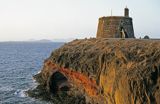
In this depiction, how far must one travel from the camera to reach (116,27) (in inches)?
1902

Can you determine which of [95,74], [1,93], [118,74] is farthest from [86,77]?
[1,93]

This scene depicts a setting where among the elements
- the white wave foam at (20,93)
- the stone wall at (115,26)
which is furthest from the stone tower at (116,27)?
the white wave foam at (20,93)

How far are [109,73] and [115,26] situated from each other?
20.0 meters

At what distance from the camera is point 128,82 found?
24.6 m

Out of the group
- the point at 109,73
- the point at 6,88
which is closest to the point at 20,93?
the point at 6,88

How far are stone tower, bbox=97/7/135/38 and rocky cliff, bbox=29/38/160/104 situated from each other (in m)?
8.01

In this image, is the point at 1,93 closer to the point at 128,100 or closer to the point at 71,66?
the point at 71,66

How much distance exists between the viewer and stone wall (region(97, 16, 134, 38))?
158 ft

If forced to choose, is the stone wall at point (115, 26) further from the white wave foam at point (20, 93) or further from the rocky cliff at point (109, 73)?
the white wave foam at point (20, 93)

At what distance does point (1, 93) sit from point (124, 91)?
25.7 meters

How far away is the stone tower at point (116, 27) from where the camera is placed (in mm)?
48188

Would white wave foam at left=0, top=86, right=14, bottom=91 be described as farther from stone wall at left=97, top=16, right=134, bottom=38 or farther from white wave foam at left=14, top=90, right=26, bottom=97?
stone wall at left=97, top=16, right=134, bottom=38

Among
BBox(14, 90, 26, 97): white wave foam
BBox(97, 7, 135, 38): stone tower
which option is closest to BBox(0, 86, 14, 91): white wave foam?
BBox(14, 90, 26, 97): white wave foam

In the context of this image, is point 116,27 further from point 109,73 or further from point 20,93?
point 109,73
